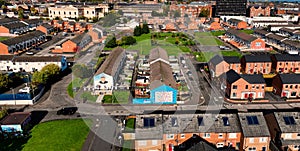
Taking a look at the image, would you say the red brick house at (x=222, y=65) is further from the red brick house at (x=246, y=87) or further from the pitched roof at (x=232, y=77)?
the red brick house at (x=246, y=87)

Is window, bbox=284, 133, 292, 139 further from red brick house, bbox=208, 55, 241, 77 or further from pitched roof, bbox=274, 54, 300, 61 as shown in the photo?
pitched roof, bbox=274, 54, 300, 61

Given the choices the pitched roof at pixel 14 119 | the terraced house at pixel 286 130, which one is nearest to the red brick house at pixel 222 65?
the terraced house at pixel 286 130

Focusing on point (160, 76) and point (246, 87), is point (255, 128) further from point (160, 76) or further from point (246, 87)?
point (160, 76)

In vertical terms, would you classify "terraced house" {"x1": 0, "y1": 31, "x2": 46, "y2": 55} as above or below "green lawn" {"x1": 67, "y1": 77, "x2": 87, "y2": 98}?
above

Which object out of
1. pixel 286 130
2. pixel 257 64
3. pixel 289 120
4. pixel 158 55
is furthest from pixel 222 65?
pixel 286 130

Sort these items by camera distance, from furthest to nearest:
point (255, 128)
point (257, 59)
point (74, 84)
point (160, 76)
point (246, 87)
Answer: point (257, 59)
point (74, 84)
point (160, 76)
point (246, 87)
point (255, 128)

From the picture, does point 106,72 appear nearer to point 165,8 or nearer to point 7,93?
point 7,93

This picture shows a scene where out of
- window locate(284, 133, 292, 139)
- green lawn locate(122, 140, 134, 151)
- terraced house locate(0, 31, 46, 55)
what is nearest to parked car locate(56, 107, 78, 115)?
green lawn locate(122, 140, 134, 151)
